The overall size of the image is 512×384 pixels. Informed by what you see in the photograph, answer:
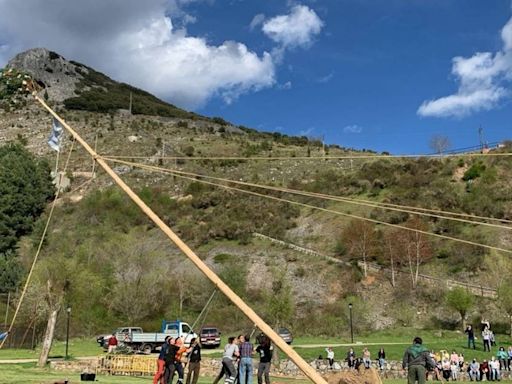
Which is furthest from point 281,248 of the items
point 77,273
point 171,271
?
point 77,273

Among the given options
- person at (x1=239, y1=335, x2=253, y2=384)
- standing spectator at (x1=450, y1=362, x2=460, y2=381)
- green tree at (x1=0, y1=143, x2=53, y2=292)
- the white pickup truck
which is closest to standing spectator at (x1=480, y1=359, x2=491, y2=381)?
standing spectator at (x1=450, y1=362, x2=460, y2=381)

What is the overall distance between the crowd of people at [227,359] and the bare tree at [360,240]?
41778 millimetres

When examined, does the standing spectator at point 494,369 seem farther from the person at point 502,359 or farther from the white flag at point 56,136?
the white flag at point 56,136

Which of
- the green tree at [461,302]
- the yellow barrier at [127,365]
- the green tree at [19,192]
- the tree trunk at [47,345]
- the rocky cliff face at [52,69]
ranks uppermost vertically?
the rocky cliff face at [52,69]

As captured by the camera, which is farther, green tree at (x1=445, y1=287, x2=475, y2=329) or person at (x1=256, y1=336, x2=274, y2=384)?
green tree at (x1=445, y1=287, x2=475, y2=329)

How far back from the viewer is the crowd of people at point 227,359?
592 inches

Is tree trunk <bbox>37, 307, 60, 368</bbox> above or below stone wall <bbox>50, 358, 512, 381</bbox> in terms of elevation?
above

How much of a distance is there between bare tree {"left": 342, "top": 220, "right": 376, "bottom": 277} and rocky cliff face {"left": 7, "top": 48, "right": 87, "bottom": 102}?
318ft

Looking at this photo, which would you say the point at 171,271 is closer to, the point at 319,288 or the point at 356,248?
the point at 319,288

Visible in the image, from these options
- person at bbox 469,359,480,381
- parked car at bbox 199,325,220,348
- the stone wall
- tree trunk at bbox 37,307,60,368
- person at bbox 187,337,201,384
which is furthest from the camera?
parked car at bbox 199,325,220,348

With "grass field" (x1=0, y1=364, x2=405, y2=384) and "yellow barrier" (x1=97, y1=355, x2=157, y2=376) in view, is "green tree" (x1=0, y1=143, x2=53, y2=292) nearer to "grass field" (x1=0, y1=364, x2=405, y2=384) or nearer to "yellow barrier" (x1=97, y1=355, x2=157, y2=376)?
"grass field" (x1=0, y1=364, x2=405, y2=384)

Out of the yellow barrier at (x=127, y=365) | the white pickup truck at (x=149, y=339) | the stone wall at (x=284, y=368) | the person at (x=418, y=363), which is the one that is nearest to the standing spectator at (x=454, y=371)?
the stone wall at (x=284, y=368)

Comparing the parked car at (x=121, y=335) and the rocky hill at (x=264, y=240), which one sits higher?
the rocky hill at (x=264, y=240)

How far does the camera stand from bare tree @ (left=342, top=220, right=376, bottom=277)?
57.7 meters
